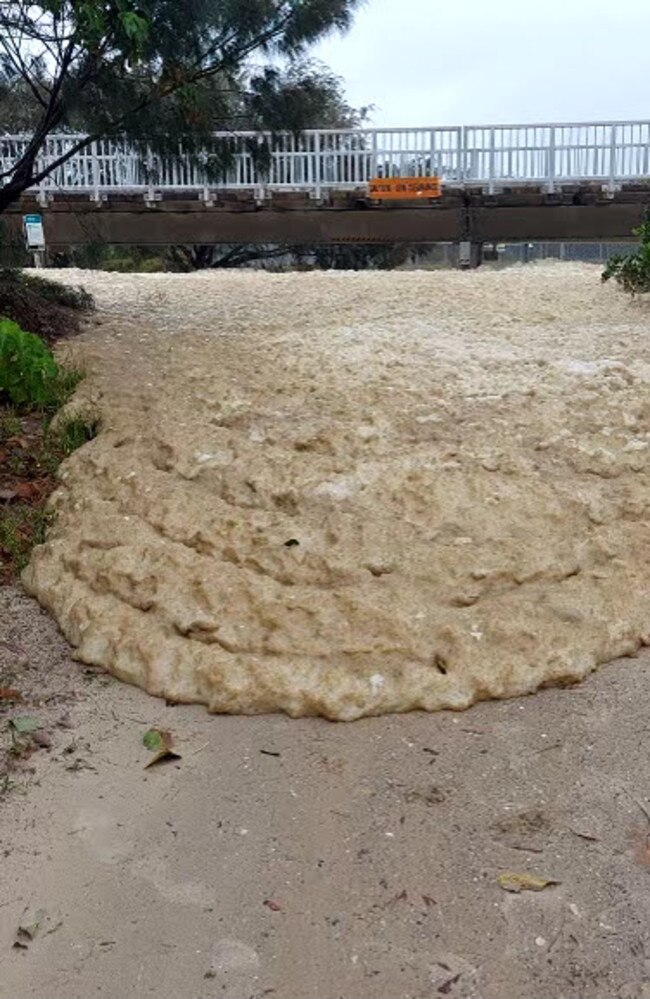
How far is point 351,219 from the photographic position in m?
15.3

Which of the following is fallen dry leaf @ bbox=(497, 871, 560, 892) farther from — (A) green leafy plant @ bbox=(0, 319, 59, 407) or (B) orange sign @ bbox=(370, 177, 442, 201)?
(B) orange sign @ bbox=(370, 177, 442, 201)

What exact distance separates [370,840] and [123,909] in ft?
2.20

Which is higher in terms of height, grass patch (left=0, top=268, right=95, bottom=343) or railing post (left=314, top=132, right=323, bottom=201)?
railing post (left=314, top=132, right=323, bottom=201)

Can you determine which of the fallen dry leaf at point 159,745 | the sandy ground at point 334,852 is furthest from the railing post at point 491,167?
the fallen dry leaf at point 159,745

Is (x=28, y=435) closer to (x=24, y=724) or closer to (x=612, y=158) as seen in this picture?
(x=24, y=724)

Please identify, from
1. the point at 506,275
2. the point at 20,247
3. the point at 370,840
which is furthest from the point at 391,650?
the point at 506,275

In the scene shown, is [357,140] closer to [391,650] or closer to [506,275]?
[506,275]

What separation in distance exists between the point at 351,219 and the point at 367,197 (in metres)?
0.40

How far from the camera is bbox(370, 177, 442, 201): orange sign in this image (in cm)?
1492

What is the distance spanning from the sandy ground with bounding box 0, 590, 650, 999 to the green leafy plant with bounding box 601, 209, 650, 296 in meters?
5.41

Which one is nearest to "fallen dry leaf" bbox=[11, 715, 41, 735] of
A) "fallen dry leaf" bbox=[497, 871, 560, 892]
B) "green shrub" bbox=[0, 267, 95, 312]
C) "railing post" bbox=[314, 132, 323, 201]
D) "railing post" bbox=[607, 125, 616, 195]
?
"fallen dry leaf" bbox=[497, 871, 560, 892]

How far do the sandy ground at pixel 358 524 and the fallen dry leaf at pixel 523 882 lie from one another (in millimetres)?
795

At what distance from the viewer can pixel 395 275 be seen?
10.8m

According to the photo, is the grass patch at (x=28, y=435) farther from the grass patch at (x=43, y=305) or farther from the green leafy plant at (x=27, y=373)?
the grass patch at (x=43, y=305)
